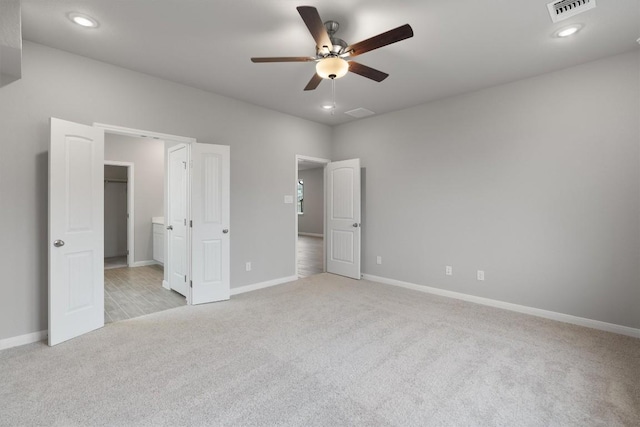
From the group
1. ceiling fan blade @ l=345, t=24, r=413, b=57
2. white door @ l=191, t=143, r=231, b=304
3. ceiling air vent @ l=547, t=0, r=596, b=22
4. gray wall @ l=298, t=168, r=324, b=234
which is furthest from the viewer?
gray wall @ l=298, t=168, r=324, b=234

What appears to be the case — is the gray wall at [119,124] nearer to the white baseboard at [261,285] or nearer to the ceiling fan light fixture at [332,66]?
the white baseboard at [261,285]

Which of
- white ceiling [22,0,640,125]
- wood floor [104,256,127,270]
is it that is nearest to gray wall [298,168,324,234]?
wood floor [104,256,127,270]

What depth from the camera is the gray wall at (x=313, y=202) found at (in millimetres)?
11578

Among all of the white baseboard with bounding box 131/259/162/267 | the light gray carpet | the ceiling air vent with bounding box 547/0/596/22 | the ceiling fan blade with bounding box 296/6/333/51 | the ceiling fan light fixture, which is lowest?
the light gray carpet

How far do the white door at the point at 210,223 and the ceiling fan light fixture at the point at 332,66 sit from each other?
206 cm

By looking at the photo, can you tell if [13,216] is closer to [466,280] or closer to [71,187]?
[71,187]

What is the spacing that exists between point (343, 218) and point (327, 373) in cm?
332

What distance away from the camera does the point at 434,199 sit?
4.39 m

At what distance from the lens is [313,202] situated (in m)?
11.9

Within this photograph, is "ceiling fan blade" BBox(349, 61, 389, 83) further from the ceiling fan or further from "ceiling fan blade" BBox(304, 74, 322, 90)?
"ceiling fan blade" BBox(304, 74, 322, 90)

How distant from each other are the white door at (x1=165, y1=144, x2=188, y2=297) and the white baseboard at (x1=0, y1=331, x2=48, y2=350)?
145cm

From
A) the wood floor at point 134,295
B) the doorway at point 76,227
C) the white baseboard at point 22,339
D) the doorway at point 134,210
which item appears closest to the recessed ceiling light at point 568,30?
the doorway at point 76,227

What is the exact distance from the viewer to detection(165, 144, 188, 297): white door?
4.07m

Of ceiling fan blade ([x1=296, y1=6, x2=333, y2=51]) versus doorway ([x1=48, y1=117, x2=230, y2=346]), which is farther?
doorway ([x1=48, y1=117, x2=230, y2=346])
